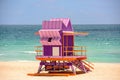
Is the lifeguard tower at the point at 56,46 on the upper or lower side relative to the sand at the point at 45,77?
upper

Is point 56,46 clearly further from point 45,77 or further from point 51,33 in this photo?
point 45,77

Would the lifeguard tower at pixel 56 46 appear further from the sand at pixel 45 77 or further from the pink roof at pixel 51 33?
the sand at pixel 45 77

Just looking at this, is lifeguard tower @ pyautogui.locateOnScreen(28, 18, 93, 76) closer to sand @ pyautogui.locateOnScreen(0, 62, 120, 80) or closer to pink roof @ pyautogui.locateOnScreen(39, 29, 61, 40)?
pink roof @ pyautogui.locateOnScreen(39, 29, 61, 40)

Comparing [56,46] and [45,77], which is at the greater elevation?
[56,46]

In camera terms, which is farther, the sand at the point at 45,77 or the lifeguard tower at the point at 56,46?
the lifeguard tower at the point at 56,46

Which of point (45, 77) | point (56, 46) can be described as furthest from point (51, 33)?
point (45, 77)

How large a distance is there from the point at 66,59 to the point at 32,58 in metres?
6.96

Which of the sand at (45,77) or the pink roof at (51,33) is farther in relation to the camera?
the pink roof at (51,33)

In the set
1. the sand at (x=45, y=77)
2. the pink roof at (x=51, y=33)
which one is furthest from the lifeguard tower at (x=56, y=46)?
the sand at (x=45, y=77)

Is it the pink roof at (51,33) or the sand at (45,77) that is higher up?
the pink roof at (51,33)

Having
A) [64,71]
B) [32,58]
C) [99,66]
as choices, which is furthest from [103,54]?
[64,71]

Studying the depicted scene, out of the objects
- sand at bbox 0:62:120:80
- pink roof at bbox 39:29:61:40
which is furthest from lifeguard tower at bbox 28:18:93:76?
sand at bbox 0:62:120:80

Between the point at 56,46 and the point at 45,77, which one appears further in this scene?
the point at 56,46

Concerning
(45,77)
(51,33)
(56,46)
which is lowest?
(45,77)
